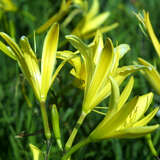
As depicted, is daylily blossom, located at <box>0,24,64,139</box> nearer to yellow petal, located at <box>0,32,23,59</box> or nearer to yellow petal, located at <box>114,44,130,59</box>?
yellow petal, located at <box>0,32,23,59</box>

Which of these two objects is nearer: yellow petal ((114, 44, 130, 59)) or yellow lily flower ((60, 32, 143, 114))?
yellow lily flower ((60, 32, 143, 114))

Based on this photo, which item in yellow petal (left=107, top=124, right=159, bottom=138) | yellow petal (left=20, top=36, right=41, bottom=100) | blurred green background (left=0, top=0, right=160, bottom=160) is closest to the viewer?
yellow petal (left=107, top=124, right=159, bottom=138)

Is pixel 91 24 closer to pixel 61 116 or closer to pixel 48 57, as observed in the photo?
pixel 61 116

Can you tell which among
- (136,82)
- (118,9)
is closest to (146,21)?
(136,82)

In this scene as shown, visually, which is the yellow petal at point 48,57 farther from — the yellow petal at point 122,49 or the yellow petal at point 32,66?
the yellow petal at point 122,49

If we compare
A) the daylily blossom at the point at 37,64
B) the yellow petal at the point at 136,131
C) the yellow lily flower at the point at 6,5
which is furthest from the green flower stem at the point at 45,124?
the yellow lily flower at the point at 6,5

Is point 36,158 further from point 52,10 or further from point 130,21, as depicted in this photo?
point 130,21

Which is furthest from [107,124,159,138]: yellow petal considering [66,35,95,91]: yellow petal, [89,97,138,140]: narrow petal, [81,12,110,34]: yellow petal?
[81,12,110,34]: yellow petal

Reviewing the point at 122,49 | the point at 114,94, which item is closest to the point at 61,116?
the point at 122,49
